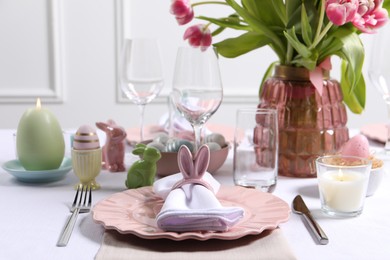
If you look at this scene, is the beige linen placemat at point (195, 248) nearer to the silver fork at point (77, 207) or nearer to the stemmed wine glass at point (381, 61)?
the silver fork at point (77, 207)

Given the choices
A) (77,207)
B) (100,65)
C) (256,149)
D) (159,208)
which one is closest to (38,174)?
(77,207)

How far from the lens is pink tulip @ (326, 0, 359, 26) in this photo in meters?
1.05

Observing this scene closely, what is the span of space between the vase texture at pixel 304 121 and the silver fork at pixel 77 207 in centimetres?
41

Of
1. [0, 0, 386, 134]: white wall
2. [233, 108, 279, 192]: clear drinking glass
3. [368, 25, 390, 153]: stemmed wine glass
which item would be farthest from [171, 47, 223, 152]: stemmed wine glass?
[0, 0, 386, 134]: white wall

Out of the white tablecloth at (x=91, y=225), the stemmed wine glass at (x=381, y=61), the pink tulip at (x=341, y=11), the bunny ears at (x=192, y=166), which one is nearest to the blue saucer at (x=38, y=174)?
the white tablecloth at (x=91, y=225)

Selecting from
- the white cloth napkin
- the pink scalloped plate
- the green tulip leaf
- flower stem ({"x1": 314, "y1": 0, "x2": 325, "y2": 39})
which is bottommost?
the pink scalloped plate

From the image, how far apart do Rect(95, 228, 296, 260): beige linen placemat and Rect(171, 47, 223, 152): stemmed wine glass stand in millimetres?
355

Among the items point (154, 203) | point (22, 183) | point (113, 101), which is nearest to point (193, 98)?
point (154, 203)

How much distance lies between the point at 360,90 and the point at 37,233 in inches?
31.9

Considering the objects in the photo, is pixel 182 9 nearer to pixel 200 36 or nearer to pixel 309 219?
pixel 200 36

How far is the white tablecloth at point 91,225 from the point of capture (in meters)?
0.82

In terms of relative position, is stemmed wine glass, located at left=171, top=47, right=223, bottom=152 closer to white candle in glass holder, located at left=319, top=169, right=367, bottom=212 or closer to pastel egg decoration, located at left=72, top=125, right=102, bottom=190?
pastel egg decoration, located at left=72, top=125, right=102, bottom=190

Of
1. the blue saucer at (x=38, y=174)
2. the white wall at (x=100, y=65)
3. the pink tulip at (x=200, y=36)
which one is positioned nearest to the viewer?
the blue saucer at (x=38, y=174)

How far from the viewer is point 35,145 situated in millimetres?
1188
